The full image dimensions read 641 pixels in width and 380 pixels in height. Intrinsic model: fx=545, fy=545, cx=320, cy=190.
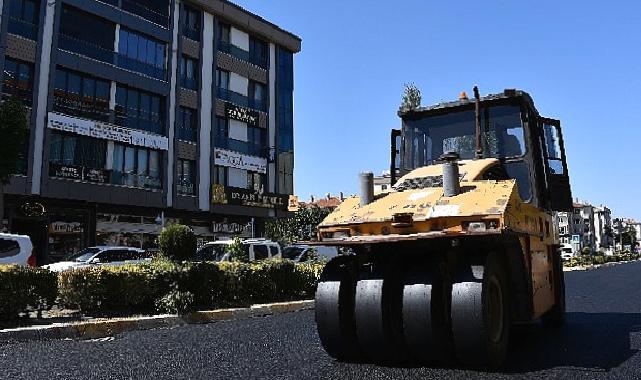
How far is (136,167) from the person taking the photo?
30219 mm

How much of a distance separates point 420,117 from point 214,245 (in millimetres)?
11045

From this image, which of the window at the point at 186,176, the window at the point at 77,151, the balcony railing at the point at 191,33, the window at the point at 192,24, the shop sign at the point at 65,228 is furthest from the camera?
the window at the point at 192,24

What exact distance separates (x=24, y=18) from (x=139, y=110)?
7115 mm

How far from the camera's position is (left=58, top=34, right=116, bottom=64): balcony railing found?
2725 cm

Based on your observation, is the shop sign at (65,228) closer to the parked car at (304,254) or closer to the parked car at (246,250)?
the parked car at (246,250)

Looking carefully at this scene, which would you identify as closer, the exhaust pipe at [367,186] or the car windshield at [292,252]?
the exhaust pipe at [367,186]

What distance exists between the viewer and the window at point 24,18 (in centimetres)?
2545

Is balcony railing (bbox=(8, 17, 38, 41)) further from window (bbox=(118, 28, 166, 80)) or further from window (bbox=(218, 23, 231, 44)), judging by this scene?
window (bbox=(218, 23, 231, 44))

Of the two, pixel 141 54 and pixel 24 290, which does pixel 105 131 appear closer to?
pixel 141 54

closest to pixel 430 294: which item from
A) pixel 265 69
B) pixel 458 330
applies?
pixel 458 330

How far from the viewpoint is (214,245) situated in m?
17.6

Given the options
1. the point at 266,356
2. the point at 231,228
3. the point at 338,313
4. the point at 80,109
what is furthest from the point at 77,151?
the point at 338,313

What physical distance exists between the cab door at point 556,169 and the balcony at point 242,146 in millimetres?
29247

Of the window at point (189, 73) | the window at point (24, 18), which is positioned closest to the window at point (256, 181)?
the window at point (189, 73)
